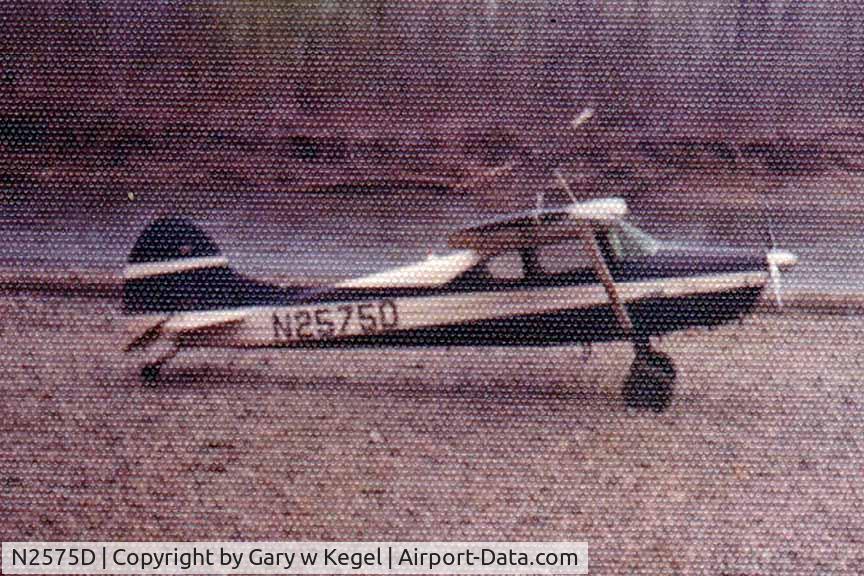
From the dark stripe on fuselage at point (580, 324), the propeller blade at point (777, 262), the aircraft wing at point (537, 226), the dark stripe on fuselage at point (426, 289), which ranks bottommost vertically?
the dark stripe on fuselage at point (580, 324)

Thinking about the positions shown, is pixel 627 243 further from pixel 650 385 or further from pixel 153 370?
pixel 153 370

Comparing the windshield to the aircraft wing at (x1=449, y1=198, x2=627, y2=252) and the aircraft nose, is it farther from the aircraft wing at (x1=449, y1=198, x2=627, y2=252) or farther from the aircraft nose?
the aircraft nose

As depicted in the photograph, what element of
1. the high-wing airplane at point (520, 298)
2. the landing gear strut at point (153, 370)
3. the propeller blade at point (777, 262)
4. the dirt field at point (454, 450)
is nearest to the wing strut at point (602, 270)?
the high-wing airplane at point (520, 298)

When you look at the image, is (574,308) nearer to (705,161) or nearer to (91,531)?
(91,531)

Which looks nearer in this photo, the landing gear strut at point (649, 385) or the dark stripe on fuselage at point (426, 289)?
the landing gear strut at point (649, 385)
